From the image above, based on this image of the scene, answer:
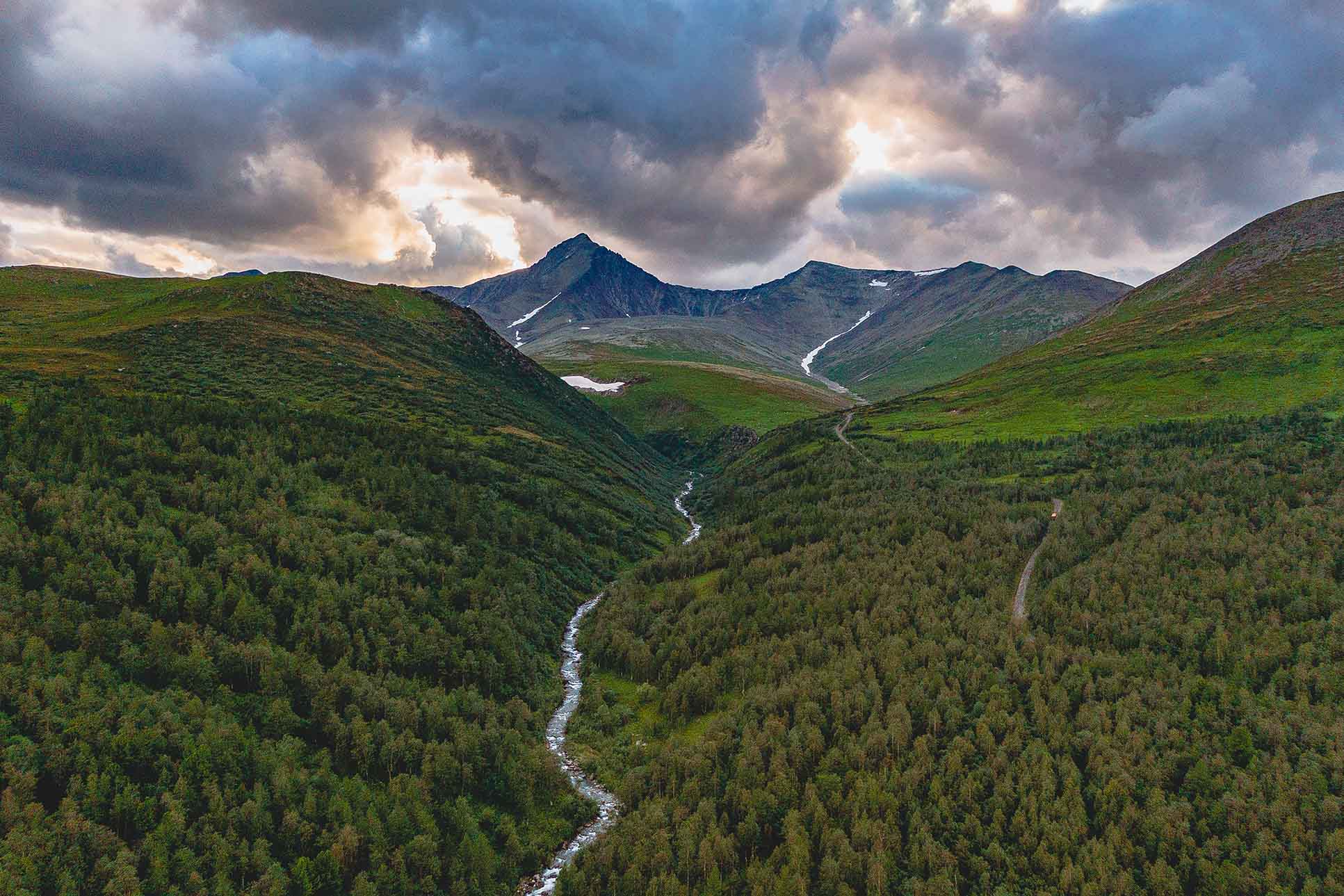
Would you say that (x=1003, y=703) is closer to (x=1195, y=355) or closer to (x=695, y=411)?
(x=1195, y=355)

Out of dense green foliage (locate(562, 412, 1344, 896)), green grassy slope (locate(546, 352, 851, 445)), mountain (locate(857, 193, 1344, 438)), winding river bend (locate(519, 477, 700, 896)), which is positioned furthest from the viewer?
green grassy slope (locate(546, 352, 851, 445))

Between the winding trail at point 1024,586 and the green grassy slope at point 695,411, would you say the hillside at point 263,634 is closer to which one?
the winding trail at point 1024,586

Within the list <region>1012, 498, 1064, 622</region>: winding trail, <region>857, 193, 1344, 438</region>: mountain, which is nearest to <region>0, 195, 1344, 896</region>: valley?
<region>1012, 498, 1064, 622</region>: winding trail

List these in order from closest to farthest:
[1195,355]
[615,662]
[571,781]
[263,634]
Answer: [263,634] < [571,781] < [615,662] < [1195,355]

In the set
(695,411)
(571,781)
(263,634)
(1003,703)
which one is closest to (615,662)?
(571,781)

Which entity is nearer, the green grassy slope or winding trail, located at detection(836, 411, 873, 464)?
winding trail, located at detection(836, 411, 873, 464)

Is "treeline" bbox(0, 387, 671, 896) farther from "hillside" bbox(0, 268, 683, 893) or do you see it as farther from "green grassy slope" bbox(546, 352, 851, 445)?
"green grassy slope" bbox(546, 352, 851, 445)
